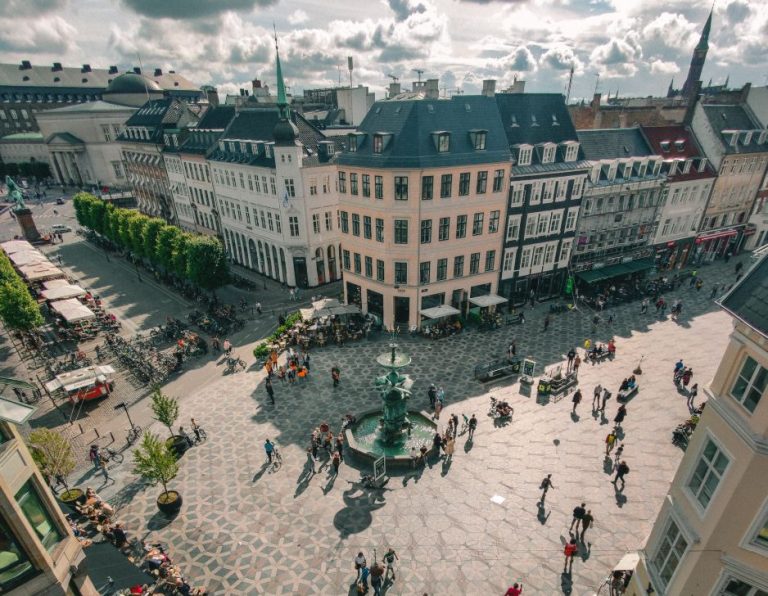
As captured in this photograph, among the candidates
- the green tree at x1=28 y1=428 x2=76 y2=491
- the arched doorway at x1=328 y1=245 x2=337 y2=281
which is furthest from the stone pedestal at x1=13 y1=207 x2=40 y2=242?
the green tree at x1=28 y1=428 x2=76 y2=491

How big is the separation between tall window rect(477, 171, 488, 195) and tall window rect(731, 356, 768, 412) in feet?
87.7

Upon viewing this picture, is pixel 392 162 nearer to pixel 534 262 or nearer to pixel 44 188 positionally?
pixel 534 262

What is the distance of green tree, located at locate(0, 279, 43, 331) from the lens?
32.5m

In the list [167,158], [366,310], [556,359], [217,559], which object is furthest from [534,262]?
[167,158]

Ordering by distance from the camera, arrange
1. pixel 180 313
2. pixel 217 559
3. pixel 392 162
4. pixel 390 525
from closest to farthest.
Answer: pixel 217 559 → pixel 390 525 → pixel 392 162 → pixel 180 313

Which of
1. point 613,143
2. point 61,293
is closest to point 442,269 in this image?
point 613,143

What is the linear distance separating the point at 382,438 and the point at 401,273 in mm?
15431

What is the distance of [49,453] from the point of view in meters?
20.3

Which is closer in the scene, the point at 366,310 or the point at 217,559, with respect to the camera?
the point at 217,559

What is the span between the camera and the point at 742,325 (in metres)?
10.9

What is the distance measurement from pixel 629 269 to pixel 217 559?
45.4 m

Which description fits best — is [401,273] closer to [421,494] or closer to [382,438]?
[382,438]

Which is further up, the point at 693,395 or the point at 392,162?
the point at 392,162

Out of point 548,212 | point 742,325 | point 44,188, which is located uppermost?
point 742,325
